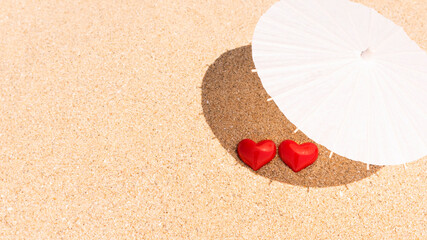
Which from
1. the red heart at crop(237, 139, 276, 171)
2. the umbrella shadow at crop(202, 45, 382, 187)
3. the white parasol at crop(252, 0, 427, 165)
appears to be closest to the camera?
the white parasol at crop(252, 0, 427, 165)

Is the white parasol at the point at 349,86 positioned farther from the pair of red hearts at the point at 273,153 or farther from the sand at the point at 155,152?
the sand at the point at 155,152

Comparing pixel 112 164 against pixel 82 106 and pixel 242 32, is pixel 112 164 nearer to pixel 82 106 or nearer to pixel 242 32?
pixel 82 106

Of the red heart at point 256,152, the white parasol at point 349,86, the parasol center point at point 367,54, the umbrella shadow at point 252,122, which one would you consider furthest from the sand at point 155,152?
the parasol center point at point 367,54

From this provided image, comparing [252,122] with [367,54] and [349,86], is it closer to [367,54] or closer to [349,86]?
[349,86]

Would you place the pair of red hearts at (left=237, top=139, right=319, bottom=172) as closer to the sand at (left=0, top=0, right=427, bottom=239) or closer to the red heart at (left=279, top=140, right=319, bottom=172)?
the red heart at (left=279, top=140, right=319, bottom=172)

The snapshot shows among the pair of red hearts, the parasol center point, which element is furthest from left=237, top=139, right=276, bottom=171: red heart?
the parasol center point

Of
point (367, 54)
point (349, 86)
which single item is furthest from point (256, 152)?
point (367, 54)

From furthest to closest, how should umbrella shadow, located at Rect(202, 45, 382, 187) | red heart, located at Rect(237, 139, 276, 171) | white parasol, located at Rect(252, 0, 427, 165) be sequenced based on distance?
umbrella shadow, located at Rect(202, 45, 382, 187) → red heart, located at Rect(237, 139, 276, 171) → white parasol, located at Rect(252, 0, 427, 165)

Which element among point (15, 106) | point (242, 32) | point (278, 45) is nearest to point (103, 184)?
point (15, 106)

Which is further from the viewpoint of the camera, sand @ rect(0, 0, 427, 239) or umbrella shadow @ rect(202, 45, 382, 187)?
umbrella shadow @ rect(202, 45, 382, 187)
